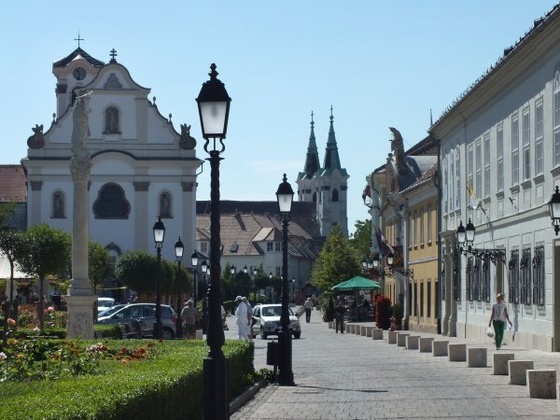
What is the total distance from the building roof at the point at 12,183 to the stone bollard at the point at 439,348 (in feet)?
232

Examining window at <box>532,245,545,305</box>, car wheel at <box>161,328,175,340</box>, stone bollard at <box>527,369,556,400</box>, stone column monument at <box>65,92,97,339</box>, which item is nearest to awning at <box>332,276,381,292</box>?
car wheel at <box>161,328,175,340</box>

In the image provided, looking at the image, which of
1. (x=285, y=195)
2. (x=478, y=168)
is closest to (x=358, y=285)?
(x=478, y=168)

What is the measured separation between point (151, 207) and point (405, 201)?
34187 millimetres

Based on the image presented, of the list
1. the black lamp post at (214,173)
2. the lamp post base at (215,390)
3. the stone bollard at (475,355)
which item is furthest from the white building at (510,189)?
the lamp post base at (215,390)

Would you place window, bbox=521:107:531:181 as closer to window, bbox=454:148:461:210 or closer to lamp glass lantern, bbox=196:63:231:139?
window, bbox=454:148:461:210

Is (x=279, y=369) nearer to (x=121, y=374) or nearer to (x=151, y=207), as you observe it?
(x=121, y=374)

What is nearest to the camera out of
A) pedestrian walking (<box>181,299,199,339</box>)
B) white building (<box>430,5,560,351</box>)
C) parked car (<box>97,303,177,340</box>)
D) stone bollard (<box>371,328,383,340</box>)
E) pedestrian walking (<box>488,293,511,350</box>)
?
white building (<box>430,5,560,351</box>)

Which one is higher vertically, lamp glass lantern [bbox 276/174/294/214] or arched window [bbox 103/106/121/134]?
arched window [bbox 103/106/121/134]

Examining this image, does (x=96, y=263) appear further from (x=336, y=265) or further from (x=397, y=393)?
(x=397, y=393)

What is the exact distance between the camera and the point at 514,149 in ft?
123

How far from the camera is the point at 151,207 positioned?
309 ft

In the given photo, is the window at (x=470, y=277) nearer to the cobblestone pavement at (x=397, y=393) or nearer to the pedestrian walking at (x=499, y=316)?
the cobblestone pavement at (x=397, y=393)

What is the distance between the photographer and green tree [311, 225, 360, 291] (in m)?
99.1

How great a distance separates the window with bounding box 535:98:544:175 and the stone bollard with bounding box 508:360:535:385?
11.6 metres
